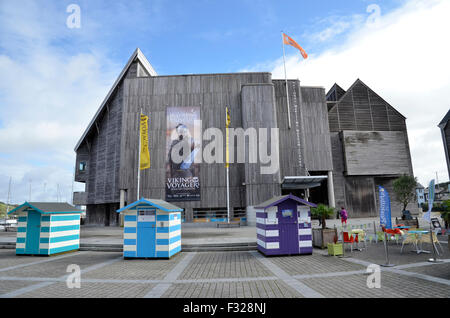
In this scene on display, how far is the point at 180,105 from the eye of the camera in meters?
32.1

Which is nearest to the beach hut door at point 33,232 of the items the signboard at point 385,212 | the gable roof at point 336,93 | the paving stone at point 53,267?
the paving stone at point 53,267

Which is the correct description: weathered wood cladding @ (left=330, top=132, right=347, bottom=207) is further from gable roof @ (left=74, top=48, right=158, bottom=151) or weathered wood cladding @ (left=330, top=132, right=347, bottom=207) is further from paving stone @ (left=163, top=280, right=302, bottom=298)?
paving stone @ (left=163, top=280, right=302, bottom=298)

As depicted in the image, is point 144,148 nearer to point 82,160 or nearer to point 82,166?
point 82,160

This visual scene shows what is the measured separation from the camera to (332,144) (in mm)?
34562

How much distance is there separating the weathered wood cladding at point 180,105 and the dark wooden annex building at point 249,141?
0.12m

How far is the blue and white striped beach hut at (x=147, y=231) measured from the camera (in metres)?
10.2

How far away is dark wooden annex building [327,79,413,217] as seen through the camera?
33531mm

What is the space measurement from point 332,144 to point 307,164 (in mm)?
5479

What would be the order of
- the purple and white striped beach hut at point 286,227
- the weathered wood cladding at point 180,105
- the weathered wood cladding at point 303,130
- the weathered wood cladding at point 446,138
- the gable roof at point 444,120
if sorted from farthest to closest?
the weathered wood cladding at point 303,130 < the weathered wood cladding at point 180,105 < the gable roof at point 444,120 < the weathered wood cladding at point 446,138 < the purple and white striped beach hut at point 286,227

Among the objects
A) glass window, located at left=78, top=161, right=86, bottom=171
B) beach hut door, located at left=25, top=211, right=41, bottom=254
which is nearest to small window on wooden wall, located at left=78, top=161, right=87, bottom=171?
glass window, located at left=78, top=161, right=86, bottom=171

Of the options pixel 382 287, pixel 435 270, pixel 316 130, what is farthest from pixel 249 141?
pixel 382 287

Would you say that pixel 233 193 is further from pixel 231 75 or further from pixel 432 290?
pixel 432 290

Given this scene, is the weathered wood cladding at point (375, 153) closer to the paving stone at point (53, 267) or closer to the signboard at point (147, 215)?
the signboard at point (147, 215)
